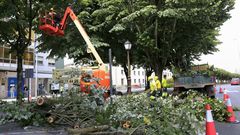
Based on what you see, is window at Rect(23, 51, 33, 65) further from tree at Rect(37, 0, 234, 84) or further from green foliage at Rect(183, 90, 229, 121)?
green foliage at Rect(183, 90, 229, 121)

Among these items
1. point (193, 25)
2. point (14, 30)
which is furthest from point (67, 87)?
point (193, 25)

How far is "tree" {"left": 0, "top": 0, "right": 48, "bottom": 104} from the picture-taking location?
11195 millimetres

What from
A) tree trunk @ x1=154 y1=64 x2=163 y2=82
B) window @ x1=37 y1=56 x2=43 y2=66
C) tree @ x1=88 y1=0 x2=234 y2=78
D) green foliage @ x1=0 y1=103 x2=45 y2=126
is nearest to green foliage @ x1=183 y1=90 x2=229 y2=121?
green foliage @ x1=0 y1=103 x2=45 y2=126

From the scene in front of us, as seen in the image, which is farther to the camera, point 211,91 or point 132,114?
point 211,91

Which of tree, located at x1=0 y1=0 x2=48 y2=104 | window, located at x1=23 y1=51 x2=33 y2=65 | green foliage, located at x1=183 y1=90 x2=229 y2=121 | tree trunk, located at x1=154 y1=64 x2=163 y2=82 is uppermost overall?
window, located at x1=23 y1=51 x2=33 y2=65

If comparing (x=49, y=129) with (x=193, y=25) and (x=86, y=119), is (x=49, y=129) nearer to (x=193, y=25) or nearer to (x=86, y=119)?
(x=86, y=119)

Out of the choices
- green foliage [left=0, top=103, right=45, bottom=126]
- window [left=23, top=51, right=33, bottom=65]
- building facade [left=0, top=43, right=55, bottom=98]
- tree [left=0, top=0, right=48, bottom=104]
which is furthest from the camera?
window [left=23, top=51, right=33, bottom=65]

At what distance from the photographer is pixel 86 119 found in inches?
238

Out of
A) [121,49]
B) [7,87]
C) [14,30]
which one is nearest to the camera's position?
[14,30]

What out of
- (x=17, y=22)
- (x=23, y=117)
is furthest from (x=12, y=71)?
(x=23, y=117)

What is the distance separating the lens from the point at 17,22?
41.5 ft

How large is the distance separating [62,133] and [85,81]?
9.48ft

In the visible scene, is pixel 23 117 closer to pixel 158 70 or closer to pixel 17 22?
pixel 17 22

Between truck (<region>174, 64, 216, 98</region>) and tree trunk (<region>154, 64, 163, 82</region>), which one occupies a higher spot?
tree trunk (<region>154, 64, 163, 82</region>)
